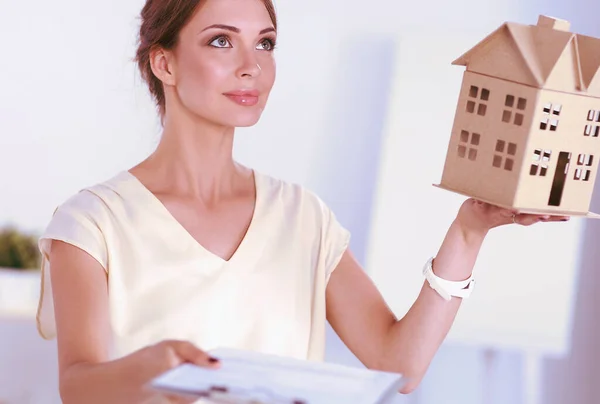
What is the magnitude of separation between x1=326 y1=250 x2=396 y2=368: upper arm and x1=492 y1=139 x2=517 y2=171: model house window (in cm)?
47

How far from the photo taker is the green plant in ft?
13.3

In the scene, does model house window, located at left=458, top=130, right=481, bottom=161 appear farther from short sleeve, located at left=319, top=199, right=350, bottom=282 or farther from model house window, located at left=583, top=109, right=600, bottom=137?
short sleeve, located at left=319, top=199, right=350, bottom=282

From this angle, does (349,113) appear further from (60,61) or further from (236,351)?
(236,351)

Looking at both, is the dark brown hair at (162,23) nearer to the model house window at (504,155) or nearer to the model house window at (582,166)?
the model house window at (504,155)

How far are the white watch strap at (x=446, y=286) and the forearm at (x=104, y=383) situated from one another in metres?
0.65

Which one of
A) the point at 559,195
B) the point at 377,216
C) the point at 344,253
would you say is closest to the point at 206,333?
the point at 344,253

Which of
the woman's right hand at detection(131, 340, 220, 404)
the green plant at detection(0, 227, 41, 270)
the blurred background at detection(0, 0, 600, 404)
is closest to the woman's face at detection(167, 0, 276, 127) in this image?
the woman's right hand at detection(131, 340, 220, 404)

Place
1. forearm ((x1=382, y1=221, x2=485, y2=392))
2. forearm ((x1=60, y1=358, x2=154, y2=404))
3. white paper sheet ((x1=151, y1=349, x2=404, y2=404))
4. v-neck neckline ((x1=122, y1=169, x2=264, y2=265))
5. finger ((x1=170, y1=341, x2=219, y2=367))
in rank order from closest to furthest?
white paper sheet ((x1=151, y1=349, x2=404, y2=404))
finger ((x1=170, y1=341, x2=219, y2=367))
forearm ((x1=60, y1=358, x2=154, y2=404))
forearm ((x1=382, y1=221, x2=485, y2=392))
v-neck neckline ((x1=122, y1=169, x2=264, y2=265))

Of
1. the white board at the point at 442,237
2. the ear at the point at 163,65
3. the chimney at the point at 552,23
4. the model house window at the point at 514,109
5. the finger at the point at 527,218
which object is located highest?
the chimney at the point at 552,23

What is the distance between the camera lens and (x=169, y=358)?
1.43m

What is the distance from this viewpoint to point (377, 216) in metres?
3.71

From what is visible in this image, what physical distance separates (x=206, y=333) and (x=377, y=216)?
5.65ft

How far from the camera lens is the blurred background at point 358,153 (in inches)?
143

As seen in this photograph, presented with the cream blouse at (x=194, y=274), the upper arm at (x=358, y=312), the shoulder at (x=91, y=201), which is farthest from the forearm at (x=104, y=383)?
the upper arm at (x=358, y=312)
